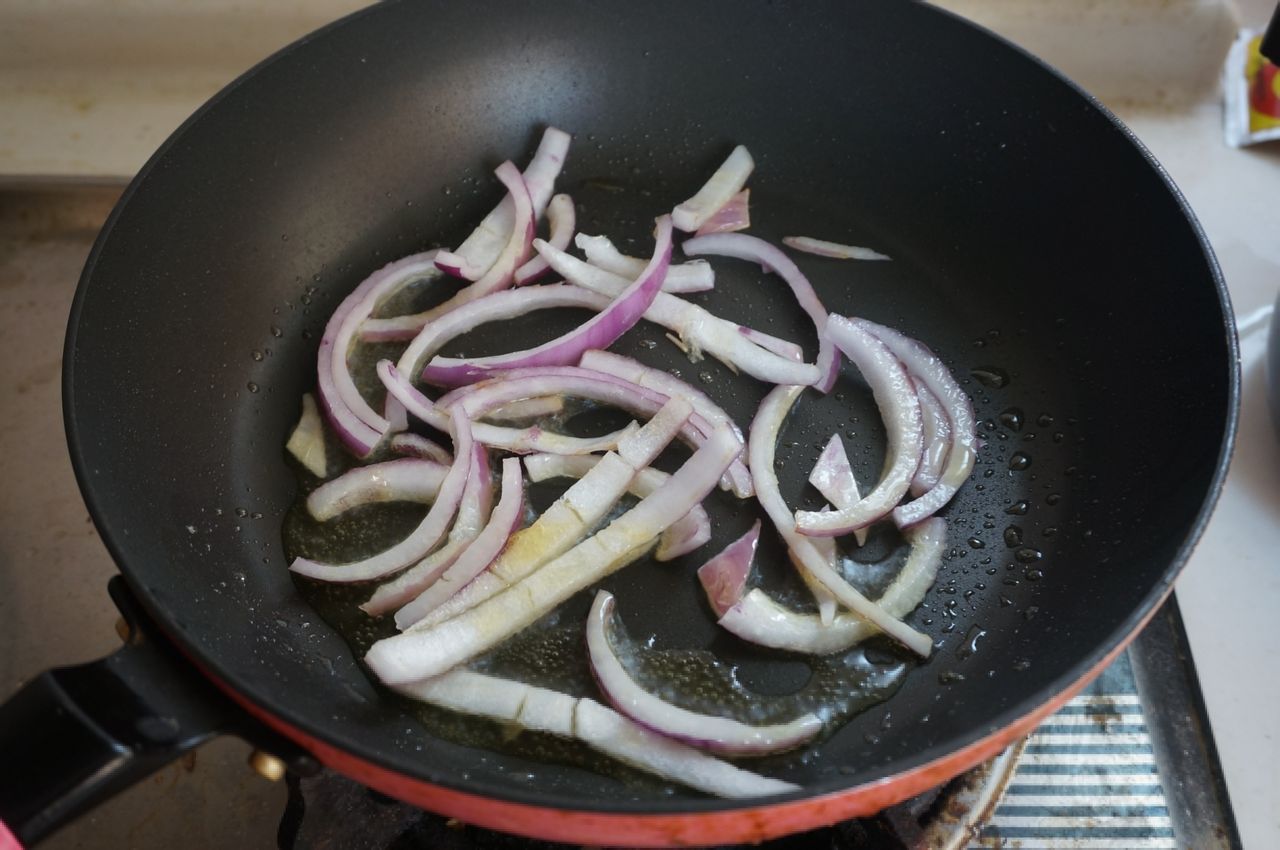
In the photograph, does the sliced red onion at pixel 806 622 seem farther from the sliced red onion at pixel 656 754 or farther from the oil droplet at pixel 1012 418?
the oil droplet at pixel 1012 418

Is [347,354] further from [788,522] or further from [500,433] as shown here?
[788,522]

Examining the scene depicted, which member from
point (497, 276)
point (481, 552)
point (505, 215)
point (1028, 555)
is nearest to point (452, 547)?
point (481, 552)

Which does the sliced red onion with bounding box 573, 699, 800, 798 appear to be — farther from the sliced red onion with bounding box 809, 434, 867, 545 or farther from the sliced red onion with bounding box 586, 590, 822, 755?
the sliced red onion with bounding box 809, 434, 867, 545

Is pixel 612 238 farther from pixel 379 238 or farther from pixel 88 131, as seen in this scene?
pixel 88 131

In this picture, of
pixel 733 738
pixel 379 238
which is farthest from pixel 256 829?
pixel 379 238

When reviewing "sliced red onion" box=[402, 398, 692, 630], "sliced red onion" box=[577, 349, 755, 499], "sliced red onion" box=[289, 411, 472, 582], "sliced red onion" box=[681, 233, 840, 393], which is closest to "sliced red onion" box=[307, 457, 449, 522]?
"sliced red onion" box=[289, 411, 472, 582]

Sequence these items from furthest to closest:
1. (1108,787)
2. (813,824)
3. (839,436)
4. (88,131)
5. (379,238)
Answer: (88,131)
(379,238)
(839,436)
(1108,787)
(813,824)

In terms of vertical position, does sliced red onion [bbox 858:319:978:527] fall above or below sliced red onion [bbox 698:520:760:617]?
above
